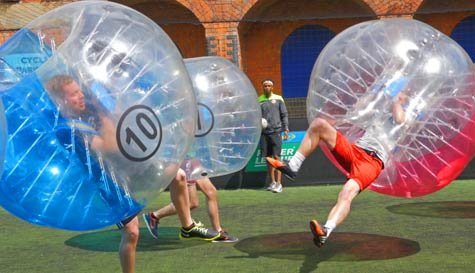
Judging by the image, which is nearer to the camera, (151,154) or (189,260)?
(151,154)

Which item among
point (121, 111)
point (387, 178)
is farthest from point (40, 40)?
point (387, 178)

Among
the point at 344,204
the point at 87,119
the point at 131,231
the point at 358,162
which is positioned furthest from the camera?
the point at 358,162

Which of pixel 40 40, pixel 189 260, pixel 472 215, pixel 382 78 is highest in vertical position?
pixel 40 40

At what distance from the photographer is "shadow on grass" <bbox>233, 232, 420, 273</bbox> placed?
7516mm

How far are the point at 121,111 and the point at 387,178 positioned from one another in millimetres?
2909

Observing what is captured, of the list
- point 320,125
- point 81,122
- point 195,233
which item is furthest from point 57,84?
point 195,233

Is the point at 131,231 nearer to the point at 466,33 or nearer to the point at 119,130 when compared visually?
the point at 119,130

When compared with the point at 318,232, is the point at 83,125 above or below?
above

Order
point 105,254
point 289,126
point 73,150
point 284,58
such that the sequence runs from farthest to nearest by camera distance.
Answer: point 284,58
point 289,126
point 105,254
point 73,150

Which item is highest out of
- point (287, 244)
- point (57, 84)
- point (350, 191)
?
point (57, 84)

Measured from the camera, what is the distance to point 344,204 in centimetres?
703

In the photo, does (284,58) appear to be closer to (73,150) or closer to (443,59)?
(443,59)

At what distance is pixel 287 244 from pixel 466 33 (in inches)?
588

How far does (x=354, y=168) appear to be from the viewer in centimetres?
725
